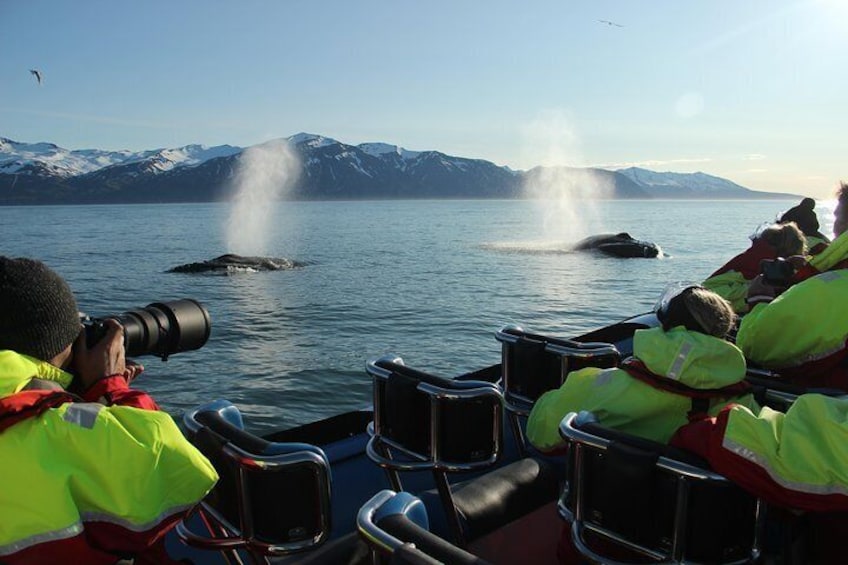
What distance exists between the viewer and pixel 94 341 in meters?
2.51

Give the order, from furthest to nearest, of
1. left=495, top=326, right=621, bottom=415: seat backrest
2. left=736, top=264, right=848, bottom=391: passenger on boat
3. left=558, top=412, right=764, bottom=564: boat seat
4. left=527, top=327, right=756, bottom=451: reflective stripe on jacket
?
left=495, top=326, right=621, bottom=415: seat backrest
left=736, top=264, right=848, bottom=391: passenger on boat
left=527, top=327, right=756, bottom=451: reflective stripe on jacket
left=558, top=412, right=764, bottom=564: boat seat

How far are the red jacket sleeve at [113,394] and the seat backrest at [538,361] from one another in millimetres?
2812

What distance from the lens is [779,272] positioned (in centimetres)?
505

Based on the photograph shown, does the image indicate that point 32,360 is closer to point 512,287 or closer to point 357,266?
point 512,287

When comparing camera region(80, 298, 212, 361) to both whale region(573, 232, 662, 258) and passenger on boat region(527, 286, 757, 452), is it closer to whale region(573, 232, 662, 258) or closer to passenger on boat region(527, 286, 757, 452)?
passenger on boat region(527, 286, 757, 452)

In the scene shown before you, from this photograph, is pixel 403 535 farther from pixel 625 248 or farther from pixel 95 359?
pixel 625 248

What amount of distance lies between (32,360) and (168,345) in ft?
3.46

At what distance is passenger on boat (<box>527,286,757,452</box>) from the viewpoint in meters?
3.00

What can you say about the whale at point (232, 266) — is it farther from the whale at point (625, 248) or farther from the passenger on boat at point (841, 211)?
the passenger on boat at point (841, 211)

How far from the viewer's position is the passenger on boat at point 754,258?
239 inches

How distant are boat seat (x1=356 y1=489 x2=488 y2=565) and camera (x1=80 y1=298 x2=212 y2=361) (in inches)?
58.6

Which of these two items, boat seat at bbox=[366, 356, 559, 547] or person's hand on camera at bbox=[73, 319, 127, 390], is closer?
person's hand on camera at bbox=[73, 319, 127, 390]

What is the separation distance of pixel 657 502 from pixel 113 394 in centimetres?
198

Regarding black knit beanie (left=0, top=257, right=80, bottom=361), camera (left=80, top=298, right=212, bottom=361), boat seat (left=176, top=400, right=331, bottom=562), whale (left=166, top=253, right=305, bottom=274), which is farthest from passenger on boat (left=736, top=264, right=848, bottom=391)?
whale (left=166, top=253, right=305, bottom=274)
